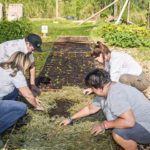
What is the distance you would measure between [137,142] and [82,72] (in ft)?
19.8

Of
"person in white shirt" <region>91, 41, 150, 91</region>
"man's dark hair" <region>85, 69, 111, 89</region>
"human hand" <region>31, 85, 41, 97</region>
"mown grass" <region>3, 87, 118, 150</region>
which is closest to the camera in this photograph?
"man's dark hair" <region>85, 69, 111, 89</region>

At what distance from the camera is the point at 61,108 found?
7203 mm

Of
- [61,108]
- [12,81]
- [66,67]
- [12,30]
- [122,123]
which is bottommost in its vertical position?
[66,67]

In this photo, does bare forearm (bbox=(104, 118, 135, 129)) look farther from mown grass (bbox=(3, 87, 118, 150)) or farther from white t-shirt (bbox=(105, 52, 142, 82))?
white t-shirt (bbox=(105, 52, 142, 82))

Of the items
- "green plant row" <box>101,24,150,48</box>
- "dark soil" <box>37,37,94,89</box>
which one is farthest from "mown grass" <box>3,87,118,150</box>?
"green plant row" <box>101,24,150,48</box>

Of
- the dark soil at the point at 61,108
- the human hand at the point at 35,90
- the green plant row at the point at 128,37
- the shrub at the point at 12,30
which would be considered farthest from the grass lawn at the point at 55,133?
the green plant row at the point at 128,37

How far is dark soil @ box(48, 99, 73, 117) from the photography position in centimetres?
687

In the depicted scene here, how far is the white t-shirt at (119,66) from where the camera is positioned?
6.56m

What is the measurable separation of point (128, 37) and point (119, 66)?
32.6 ft

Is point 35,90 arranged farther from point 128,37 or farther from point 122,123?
point 128,37

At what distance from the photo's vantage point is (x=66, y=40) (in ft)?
60.0

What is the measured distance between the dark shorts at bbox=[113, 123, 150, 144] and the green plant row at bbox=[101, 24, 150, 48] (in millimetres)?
11703

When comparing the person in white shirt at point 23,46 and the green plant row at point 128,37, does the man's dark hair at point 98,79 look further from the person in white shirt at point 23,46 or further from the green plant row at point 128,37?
the green plant row at point 128,37

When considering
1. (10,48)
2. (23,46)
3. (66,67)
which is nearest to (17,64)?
(23,46)
